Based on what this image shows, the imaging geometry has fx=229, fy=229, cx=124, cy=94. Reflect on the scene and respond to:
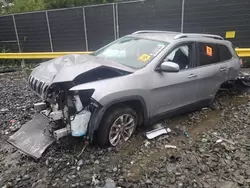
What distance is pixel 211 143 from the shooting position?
378 centimetres

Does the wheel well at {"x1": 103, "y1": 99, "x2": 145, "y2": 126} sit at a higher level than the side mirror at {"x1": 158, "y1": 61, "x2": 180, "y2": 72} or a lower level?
lower

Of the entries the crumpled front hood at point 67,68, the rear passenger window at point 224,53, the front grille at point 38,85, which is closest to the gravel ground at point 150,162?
the front grille at point 38,85

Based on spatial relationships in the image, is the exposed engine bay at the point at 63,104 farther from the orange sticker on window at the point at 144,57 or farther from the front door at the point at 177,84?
the front door at the point at 177,84

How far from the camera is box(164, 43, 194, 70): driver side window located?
4031mm

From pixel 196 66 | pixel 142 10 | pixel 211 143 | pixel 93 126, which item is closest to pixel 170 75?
pixel 196 66

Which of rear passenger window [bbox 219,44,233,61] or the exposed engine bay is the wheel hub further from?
rear passenger window [bbox 219,44,233,61]

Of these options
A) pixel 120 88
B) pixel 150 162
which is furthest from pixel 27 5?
pixel 150 162

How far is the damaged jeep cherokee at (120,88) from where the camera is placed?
3234 millimetres

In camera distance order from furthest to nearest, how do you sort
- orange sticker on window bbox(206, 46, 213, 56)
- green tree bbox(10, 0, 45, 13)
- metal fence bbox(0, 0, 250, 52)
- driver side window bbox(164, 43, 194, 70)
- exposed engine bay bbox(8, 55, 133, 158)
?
green tree bbox(10, 0, 45, 13) → metal fence bbox(0, 0, 250, 52) → orange sticker on window bbox(206, 46, 213, 56) → driver side window bbox(164, 43, 194, 70) → exposed engine bay bbox(8, 55, 133, 158)

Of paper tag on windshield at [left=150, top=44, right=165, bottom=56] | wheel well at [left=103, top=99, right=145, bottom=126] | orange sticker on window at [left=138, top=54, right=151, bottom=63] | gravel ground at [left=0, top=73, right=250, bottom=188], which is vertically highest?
paper tag on windshield at [left=150, top=44, right=165, bottom=56]

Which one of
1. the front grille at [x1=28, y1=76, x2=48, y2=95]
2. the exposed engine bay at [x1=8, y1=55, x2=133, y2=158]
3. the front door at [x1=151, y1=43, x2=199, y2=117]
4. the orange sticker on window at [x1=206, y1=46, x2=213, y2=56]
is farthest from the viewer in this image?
the orange sticker on window at [x1=206, y1=46, x2=213, y2=56]

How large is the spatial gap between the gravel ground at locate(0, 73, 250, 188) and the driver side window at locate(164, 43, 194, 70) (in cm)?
115

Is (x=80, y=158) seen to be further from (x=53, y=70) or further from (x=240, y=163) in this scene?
(x=240, y=163)

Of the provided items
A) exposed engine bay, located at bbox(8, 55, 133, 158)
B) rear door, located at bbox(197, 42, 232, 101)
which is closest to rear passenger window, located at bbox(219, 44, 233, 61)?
rear door, located at bbox(197, 42, 232, 101)
